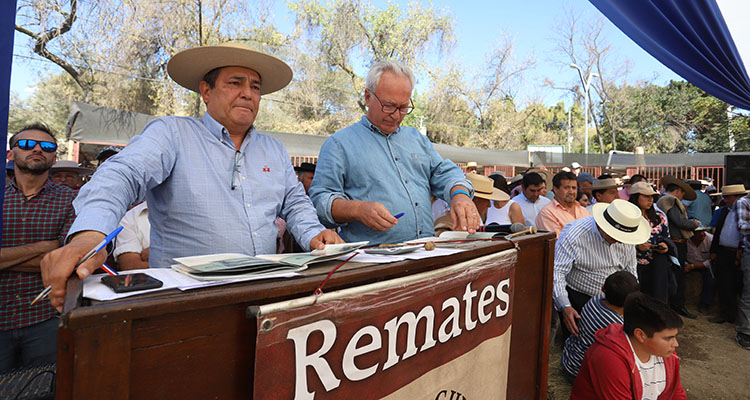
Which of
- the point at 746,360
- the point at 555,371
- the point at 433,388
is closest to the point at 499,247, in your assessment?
the point at 433,388

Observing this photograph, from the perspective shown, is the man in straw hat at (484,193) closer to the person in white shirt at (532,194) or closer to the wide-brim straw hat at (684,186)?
the person in white shirt at (532,194)

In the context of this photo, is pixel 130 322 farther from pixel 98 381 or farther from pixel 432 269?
pixel 432 269

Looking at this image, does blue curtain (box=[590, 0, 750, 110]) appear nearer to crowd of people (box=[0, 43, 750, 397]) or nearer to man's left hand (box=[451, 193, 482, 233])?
crowd of people (box=[0, 43, 750, 397])

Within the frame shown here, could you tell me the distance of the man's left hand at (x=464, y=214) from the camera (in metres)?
1.98

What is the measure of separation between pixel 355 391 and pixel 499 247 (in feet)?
2.95

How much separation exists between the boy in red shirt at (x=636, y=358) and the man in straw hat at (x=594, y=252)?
792 millimetres

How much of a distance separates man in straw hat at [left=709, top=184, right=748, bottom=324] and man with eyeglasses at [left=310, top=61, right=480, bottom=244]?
514 centimetres

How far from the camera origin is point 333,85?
69.5 ft

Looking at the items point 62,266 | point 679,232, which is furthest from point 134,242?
point 679,232

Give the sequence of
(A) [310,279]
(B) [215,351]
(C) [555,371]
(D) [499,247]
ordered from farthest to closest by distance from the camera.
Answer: (C) [555,371], (D) [499,247], (A) [310,279], (B) [215,351]

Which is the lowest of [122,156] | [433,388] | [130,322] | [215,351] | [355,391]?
[433,388]

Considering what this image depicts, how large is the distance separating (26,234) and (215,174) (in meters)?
1.93

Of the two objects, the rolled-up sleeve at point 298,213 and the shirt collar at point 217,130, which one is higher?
the shirt collar at point 217,130

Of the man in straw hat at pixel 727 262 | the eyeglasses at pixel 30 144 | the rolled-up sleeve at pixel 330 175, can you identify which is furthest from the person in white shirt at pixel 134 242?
the man in straw hat at pixel 727 262
